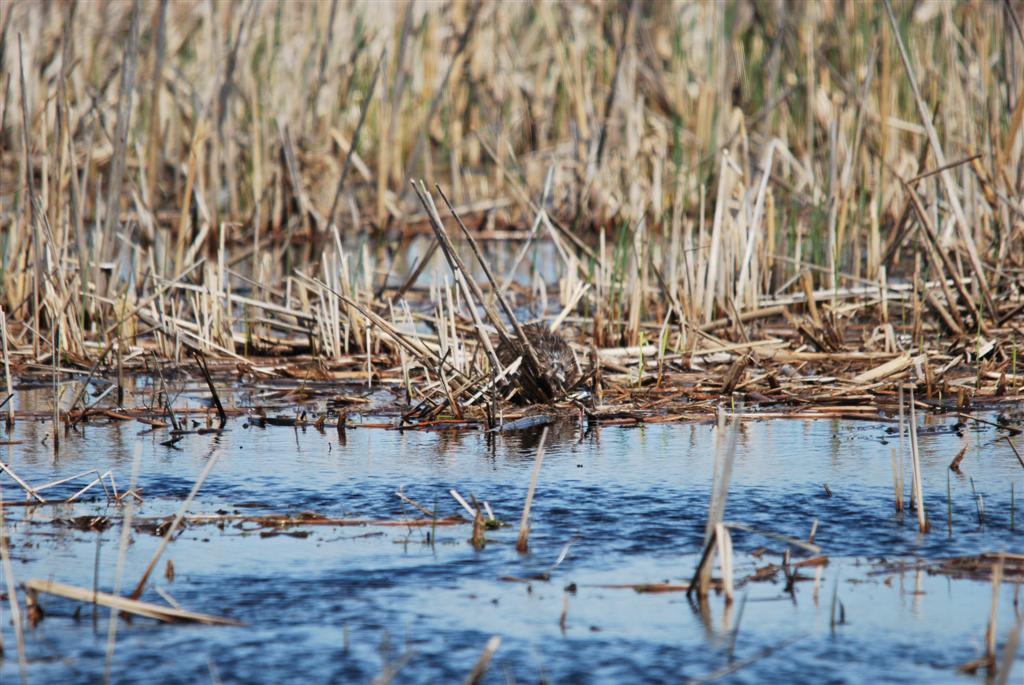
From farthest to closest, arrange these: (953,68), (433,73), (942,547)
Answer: (433,73)
(953,68)
(942,547)

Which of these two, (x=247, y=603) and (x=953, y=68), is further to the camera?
(x=953, y=68)

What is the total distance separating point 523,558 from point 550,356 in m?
2.00

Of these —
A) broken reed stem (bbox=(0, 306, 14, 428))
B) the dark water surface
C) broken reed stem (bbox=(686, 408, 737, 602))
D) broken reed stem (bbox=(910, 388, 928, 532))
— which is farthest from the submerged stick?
broken reed stem (bbox=(0, 306, 14, 428))

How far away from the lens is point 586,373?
5395mm

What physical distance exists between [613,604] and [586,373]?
7.90 ft

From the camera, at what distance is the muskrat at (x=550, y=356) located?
5.24 meters

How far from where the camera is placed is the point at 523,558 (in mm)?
3375

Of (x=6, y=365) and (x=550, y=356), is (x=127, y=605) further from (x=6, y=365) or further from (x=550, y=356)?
(x=550, y=356)

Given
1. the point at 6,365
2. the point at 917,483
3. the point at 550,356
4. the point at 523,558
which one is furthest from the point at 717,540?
the point at 6,365

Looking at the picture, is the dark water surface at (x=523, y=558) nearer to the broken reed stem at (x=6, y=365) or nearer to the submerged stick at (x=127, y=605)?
the submerged stick at (x=127, y=605)

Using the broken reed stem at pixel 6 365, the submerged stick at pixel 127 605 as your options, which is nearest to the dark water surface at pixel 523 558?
the submerged stick at pixel 127 605

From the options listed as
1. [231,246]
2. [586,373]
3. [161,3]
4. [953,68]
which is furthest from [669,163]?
[586,373]

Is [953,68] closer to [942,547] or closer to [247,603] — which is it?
[942,547]

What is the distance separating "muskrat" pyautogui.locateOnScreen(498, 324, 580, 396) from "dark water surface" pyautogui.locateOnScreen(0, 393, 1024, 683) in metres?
0.34
